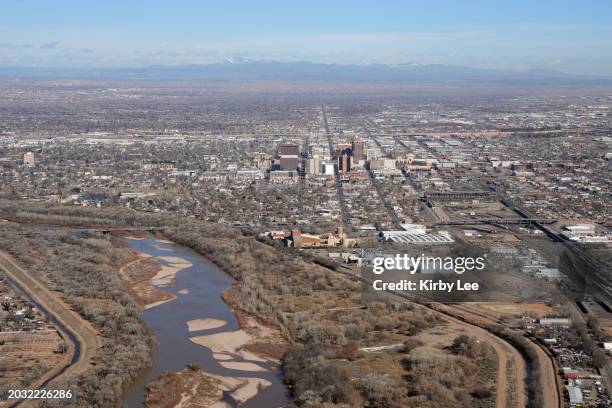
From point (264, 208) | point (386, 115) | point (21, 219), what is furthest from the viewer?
point (386, 115)

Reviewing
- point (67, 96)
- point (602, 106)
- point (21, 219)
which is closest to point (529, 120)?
point (602, 106)

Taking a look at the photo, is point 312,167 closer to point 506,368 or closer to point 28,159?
point 28,159

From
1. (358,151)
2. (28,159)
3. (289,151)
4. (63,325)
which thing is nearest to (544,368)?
(63,325)

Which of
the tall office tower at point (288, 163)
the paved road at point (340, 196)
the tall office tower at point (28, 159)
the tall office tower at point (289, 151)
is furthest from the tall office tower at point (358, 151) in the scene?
the tall office tower at point (28, 159)

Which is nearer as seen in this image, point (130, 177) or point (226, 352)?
point (226, 352)

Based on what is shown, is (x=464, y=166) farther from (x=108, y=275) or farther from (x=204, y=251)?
(x=108, y=275)

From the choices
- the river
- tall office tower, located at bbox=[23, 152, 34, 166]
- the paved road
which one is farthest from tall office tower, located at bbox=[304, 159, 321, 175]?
the river

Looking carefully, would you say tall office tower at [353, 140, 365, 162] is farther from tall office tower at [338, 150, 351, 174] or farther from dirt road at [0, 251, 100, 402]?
dirt road at [0, 251, 100, 402]
